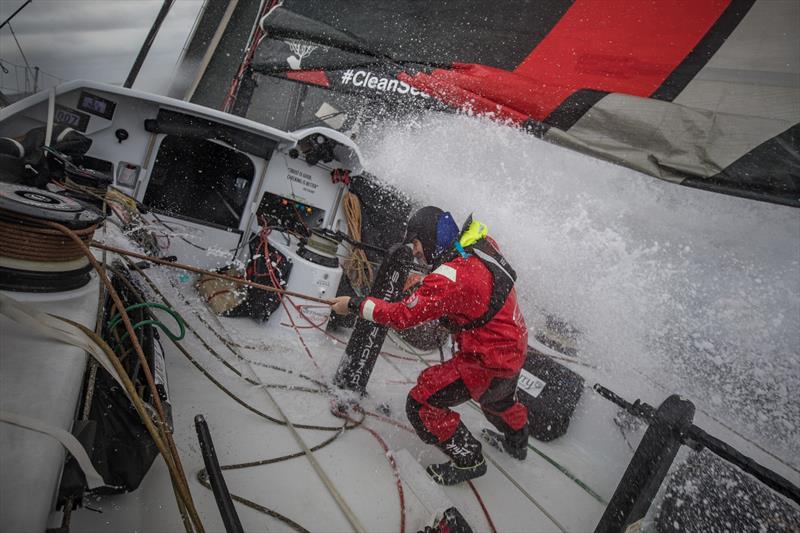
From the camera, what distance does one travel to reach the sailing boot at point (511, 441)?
→ 2.70 m

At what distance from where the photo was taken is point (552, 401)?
325 centimetres

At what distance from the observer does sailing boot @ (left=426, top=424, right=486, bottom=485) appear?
2.33 meters

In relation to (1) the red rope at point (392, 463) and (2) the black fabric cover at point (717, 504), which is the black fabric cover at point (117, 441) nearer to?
(1) the red rope at point (392, 463)

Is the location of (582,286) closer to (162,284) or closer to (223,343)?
(223,343)

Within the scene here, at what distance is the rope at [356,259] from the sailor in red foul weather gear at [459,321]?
84.6 inches

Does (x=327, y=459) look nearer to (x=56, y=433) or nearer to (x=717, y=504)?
(x=56, y=433)

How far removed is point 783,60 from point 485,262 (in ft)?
9.40

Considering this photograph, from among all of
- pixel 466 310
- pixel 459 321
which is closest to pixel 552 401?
pixel 459 321

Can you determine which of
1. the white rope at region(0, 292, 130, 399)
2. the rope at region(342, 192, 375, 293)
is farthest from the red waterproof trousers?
the rope at region(342, 192, 375, 293)

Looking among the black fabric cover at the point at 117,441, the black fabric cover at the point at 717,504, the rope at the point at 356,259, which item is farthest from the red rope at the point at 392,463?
the rope at the point at 356,259

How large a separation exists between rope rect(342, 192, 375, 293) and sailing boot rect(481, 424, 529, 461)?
2.25 meters

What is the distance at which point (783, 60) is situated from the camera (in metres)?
2.84

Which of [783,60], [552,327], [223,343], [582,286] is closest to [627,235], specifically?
[582,286]

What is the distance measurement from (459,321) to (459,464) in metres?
0.89
